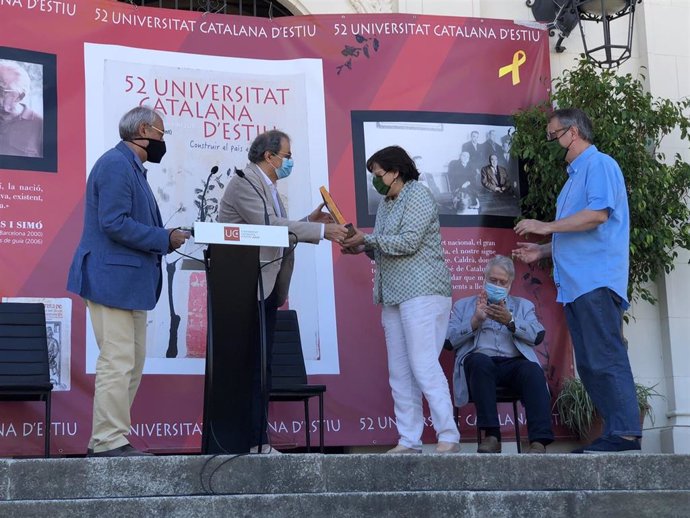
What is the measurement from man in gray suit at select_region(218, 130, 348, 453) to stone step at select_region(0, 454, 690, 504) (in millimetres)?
1046

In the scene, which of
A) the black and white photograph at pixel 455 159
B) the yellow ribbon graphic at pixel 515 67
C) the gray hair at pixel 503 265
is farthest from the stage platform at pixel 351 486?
the yellow ribbon graphic at pixel 515 67

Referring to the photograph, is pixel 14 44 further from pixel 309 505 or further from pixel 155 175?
pixel 309 505

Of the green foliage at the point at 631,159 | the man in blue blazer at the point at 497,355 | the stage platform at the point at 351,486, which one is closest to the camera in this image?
the stage platform at the point at 351,486

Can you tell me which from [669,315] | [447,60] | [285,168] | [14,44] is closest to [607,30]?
[447,60]

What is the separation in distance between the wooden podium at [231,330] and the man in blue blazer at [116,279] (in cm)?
33

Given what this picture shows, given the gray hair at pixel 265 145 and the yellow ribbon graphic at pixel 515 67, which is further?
the yellow ribbon graphic at pixel 515 67

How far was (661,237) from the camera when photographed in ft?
22.6

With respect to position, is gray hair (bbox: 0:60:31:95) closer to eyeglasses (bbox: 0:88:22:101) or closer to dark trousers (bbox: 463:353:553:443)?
eyeglasses (bbox: 0:88:22:101)

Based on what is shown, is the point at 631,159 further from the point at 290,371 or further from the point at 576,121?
the point at 290,371

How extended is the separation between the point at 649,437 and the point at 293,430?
7.76 feet

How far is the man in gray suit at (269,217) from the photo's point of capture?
17.6 feet

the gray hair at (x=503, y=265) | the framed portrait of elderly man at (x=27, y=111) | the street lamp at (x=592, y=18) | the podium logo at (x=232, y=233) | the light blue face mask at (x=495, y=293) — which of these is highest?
the street lamp at (x=592, y=18)

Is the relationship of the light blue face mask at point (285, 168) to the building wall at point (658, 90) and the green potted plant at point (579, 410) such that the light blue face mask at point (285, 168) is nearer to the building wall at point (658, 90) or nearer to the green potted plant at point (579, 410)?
the building wall at point (658, 90)

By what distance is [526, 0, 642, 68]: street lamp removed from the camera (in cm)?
706
